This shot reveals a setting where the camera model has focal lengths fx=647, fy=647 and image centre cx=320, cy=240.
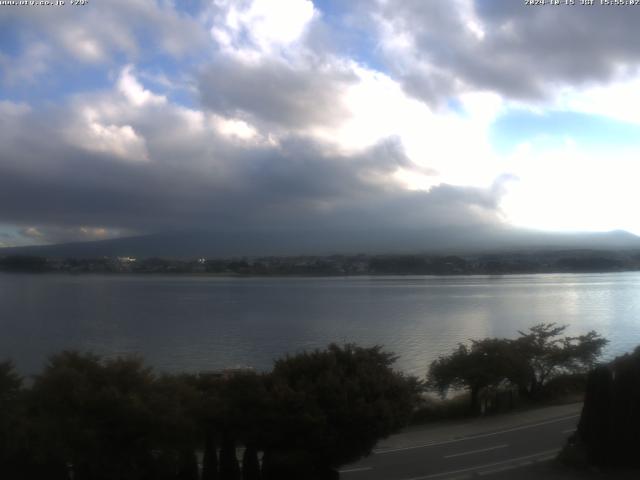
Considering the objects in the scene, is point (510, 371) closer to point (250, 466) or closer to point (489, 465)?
point (489, 465)

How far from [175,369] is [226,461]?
1956 cm

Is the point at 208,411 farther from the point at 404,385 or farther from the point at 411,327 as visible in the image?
the point at 411,327

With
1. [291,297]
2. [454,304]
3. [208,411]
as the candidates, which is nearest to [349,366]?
[208,411]

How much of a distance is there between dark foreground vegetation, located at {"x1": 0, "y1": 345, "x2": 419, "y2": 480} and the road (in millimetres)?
1923

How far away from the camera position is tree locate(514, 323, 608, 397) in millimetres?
22406

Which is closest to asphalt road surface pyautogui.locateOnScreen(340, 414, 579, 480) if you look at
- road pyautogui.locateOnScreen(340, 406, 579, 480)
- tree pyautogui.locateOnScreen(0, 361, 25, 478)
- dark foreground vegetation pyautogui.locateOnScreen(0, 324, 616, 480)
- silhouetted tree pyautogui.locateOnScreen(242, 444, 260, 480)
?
road pyautogui.locateOnScreen(340, 406, 579, 480)

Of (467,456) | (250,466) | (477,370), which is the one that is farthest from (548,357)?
(250,466)

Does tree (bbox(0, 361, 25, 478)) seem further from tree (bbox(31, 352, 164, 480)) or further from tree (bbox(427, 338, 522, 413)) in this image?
tree (bbox(427, 338, 522, 413))

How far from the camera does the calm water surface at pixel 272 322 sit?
3441 cm

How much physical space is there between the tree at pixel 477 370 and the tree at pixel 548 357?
0.88 metres

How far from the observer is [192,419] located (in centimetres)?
1018

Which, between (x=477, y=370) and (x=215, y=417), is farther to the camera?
(x=477, y=370)

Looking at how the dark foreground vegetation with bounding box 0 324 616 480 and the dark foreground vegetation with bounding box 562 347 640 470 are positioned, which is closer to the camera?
the dark foreground vegetation with bounding box 0 324 616 480

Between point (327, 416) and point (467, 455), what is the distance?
15.7 feet
